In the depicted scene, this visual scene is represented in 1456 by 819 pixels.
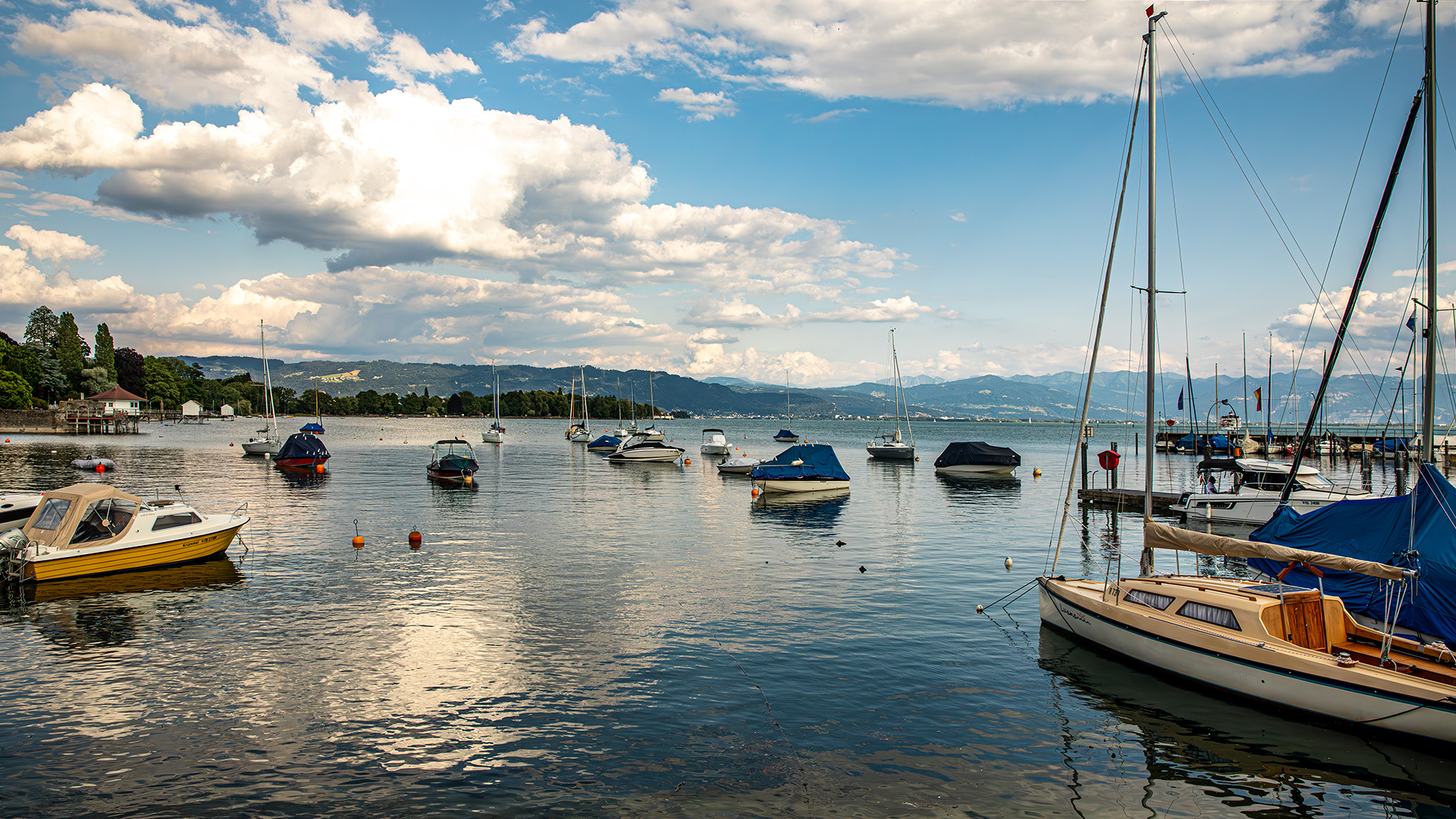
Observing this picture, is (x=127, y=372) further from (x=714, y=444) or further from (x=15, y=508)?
(x=15, y=508)

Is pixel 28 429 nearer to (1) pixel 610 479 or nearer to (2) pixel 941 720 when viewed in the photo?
(1) pixel 610 479

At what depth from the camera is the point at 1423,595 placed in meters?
17.4

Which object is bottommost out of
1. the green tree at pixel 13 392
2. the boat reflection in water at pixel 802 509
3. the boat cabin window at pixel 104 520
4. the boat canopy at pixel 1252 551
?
the boat reflection in water at pixel 802 509

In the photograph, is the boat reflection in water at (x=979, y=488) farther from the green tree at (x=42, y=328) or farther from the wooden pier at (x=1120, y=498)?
the green tree at (x=42, y=328)

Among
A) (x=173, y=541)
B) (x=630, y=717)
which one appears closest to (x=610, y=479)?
(x=173, y=541)

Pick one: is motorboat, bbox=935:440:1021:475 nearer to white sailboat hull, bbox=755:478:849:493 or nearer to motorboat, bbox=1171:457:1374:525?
white sailboat hull, bbox=755:478:849:493

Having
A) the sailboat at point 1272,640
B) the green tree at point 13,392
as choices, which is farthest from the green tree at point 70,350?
the sailboat at point 1272,640

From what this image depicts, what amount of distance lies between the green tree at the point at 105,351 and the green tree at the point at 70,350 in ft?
29.7

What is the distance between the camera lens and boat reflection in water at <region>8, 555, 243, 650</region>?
70.3 ft

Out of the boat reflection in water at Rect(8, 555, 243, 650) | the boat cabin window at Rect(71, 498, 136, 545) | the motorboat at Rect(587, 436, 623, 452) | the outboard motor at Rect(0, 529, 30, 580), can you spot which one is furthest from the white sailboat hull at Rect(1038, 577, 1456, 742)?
the motorboat at Rect(587, 436, 623, 452)

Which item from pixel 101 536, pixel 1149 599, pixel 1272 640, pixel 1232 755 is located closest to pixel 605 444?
pixel 101 536

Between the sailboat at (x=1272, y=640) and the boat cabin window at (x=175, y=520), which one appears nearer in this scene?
the sailboat at (x=1272, y=640)

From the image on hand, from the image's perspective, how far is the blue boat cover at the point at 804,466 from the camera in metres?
56.3

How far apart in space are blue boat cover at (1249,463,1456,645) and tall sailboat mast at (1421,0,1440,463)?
106 centimetres
